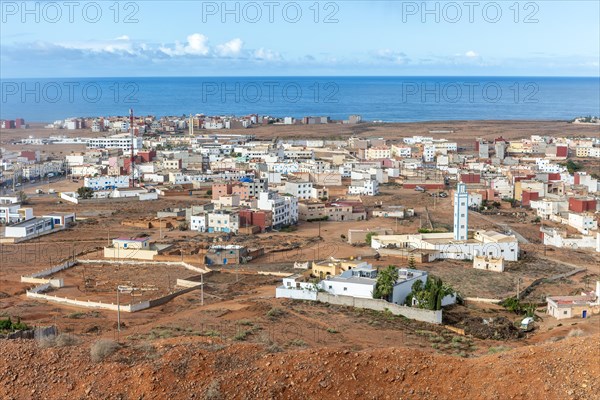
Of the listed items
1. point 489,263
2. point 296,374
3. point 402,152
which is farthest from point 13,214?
point 402,152

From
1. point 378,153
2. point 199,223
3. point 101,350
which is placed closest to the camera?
point 101,350

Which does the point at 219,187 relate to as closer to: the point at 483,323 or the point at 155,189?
the point at 155,189

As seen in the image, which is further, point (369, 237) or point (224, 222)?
point (224, 222)

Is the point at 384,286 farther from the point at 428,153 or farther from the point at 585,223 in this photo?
the point at 428,153

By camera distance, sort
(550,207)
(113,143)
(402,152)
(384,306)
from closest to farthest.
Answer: (384,306) < (550,207) < (402,152) < (113,143)

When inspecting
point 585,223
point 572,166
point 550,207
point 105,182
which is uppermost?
point 572,166

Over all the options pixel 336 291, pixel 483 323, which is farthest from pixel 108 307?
pixel 483 323

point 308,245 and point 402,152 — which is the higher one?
point 402,152
